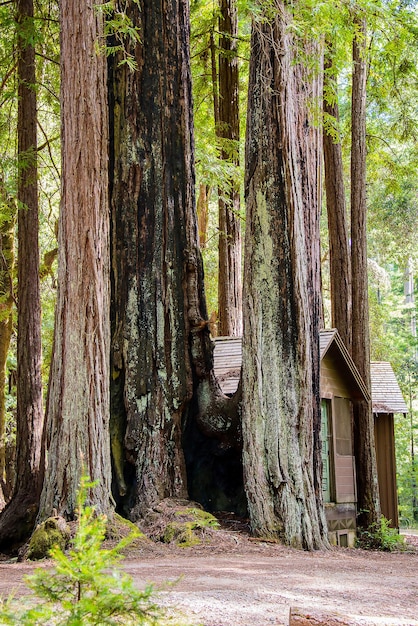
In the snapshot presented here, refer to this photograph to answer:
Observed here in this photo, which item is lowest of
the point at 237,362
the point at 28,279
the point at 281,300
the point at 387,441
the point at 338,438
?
the point at 387,441

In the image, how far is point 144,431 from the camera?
32.2 feet

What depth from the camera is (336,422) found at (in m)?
15.9

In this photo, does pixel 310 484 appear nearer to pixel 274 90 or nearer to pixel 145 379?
pixel 145 379

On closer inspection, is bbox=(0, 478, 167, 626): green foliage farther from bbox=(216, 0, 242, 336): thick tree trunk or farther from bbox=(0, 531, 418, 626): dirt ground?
bbox=(216, 0, 242, 336): thick tree trunk

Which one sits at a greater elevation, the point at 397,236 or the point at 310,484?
the point at 397,236

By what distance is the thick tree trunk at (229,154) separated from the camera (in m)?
17.4

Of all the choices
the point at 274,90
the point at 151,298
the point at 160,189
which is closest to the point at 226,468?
the point at 151,298

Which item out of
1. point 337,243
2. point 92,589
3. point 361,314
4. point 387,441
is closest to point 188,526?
point 92,589

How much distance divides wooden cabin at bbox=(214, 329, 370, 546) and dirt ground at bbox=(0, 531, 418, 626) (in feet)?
20.7

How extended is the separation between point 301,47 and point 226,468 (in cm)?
571

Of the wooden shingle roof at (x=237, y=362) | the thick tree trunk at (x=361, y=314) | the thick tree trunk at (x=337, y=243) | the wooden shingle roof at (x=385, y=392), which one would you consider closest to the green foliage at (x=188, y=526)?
the wooden shingle roof at (x=237, y=362)

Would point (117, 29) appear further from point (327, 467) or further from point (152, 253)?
point (327, 467)

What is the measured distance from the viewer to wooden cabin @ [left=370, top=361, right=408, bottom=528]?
19372mm

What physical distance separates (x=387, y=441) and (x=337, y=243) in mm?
5622
